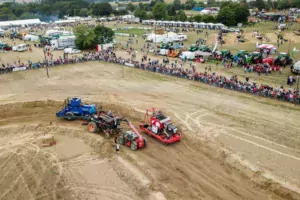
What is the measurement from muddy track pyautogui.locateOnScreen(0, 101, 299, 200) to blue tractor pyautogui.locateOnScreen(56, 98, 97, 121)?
1.01 meters

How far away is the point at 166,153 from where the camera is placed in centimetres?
1519

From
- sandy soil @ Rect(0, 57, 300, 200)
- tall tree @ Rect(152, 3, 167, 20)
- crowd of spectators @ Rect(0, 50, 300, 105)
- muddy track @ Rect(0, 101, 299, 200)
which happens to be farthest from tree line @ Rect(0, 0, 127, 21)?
muddy track @ Rect(0, 101, 299, 200)

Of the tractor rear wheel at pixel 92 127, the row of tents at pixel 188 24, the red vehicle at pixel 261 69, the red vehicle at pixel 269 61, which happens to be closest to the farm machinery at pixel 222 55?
the red vehicle at pixel 269 61

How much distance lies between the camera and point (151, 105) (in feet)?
73.7

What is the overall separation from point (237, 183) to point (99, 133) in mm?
8816

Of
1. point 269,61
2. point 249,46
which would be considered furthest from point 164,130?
point 249,46

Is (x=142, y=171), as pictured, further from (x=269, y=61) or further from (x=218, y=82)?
(x=269, y=61)

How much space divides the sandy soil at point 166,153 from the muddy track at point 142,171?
44 mm

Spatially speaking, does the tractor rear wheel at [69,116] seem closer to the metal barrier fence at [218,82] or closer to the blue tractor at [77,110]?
the blue tractor at [77,110]

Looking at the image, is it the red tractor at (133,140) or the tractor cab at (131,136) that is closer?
the red tractor at (133,140)

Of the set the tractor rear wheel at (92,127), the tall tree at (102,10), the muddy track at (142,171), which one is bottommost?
the muddy track at (142,171)

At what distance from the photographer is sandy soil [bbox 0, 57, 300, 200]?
40.1 feet

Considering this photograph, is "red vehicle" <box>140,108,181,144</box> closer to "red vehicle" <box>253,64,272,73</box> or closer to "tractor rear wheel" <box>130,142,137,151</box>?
"tractor rear wheel" <box>130,142,137,151</box>

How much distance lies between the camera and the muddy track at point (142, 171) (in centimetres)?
1198
